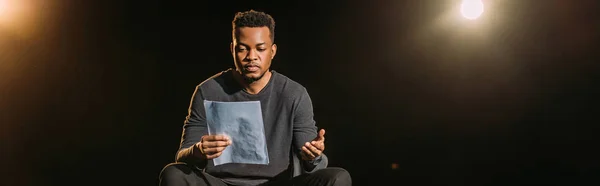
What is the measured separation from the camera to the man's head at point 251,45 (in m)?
2.01

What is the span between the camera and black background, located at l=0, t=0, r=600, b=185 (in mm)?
2906

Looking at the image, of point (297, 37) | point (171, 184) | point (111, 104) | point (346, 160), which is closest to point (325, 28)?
point (297, 37)

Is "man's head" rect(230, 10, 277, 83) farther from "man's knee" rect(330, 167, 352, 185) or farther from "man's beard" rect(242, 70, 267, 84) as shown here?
"man's knee" rect(330, 167, 352, 185)

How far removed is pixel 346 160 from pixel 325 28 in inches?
26.5

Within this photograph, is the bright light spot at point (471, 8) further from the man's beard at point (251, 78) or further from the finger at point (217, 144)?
the finger at point (217, 144)

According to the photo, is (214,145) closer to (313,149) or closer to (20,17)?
(313,149)

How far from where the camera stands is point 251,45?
201cm

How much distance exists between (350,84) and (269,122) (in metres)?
0.96

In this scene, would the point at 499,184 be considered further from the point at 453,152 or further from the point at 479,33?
the point at 479,33

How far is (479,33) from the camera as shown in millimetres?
2918

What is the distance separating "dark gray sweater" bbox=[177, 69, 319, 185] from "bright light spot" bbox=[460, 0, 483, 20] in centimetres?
115

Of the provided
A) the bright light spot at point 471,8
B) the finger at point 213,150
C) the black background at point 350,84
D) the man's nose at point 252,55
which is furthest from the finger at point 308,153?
the bright light spot at point 471,8

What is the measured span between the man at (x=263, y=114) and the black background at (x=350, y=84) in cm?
83

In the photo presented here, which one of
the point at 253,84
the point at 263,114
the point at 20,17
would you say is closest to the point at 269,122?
the point at 263,114
